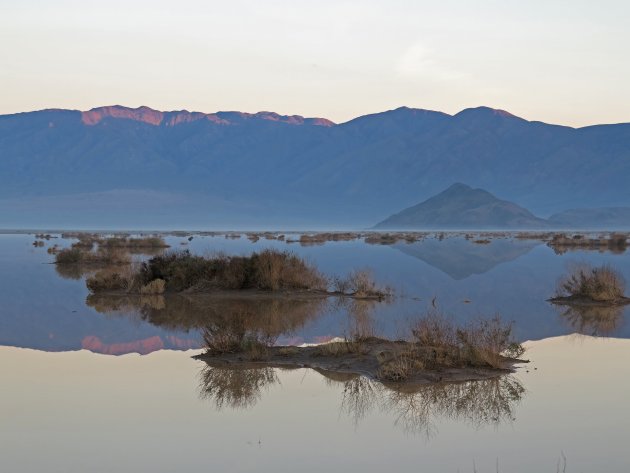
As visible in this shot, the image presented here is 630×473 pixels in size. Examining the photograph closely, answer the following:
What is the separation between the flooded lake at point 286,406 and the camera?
8.61 meters

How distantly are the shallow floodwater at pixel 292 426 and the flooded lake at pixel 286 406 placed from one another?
0.02 meters

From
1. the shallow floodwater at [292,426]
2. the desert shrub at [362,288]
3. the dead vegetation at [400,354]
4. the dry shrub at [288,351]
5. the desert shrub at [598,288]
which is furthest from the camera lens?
the desert shrub at [362,288]

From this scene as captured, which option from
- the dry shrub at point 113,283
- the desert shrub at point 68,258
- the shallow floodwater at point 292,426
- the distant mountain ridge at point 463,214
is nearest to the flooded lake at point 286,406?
the shallow floodwater at point 292,426

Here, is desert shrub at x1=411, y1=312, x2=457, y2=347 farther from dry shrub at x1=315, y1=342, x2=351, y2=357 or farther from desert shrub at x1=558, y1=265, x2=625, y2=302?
desert shrub at x1=558, y1=265, x2=625, y2=302

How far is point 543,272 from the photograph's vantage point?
35.0 m

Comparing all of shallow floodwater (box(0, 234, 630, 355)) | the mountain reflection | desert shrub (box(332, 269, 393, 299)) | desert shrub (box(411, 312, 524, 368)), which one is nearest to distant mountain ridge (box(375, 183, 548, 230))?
shallow floodwater (box(0, 234, 630, 355))

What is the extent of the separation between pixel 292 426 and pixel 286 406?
944mm

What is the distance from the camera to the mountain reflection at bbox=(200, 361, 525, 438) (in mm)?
10195

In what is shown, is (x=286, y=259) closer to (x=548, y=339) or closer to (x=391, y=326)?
(x=391, y=326)

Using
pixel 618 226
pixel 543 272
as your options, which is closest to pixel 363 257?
pixel 543 272

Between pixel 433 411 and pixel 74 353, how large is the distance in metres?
7.29

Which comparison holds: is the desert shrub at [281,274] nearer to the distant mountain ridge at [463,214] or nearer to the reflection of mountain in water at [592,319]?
the reflection of mountain in water at [592,319]

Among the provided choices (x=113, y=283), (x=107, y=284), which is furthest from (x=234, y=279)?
(x=107, y=284)

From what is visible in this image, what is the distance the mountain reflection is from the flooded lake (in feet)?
0.09
